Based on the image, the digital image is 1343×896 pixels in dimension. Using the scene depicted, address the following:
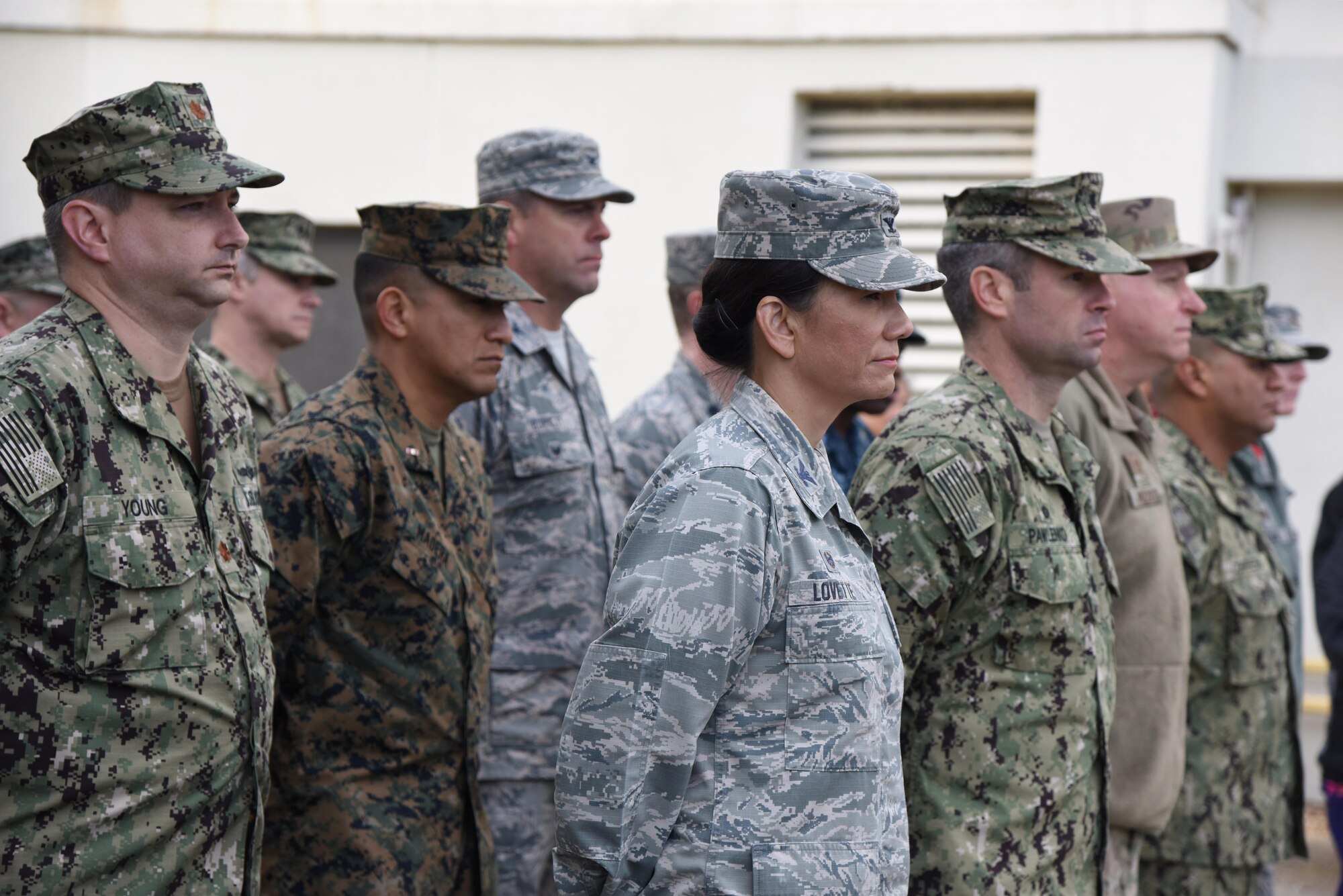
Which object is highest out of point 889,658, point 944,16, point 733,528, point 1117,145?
point 944,16

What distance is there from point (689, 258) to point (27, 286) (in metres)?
2.27

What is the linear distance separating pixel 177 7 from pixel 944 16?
480 centimetres

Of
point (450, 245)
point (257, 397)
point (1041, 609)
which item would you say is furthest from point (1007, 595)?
point (257, 397)

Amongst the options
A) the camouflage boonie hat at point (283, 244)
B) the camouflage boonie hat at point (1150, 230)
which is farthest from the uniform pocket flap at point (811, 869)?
the camouflage boonie hat at point (283, 244)

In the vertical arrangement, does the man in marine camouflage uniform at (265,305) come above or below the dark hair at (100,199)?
below

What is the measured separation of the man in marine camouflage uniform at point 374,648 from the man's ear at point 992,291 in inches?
47.0

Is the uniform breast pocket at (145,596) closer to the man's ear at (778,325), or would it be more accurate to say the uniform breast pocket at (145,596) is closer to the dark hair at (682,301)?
the man's ear at (778,325)

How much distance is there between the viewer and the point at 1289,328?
19.4 feet

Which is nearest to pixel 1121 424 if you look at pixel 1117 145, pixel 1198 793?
pixel 1198 793

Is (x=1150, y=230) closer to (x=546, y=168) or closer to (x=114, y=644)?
(x=546, y=168)

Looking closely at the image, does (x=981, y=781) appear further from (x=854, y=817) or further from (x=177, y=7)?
(x=177, y=7)

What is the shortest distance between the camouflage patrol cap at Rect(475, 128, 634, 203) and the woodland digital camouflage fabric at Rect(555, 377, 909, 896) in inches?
87.3

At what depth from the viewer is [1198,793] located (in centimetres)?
459

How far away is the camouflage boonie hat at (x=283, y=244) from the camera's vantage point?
18.7ft
